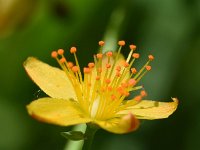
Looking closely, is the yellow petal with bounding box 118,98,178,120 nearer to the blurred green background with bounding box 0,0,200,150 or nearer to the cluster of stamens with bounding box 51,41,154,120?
the cluster of stamens with bounding box 51,41,154,120

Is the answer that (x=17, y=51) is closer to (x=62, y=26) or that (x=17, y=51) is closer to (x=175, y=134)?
(x=62, y=26)

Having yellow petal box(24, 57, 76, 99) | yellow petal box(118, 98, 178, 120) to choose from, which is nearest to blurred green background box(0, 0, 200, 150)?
yellow petal box(24, 57, 76, 99)

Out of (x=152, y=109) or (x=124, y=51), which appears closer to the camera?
(x=152, y=109)

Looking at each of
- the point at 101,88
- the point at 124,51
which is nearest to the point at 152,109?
the point at 101,88

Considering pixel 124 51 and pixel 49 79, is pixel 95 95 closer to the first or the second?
pixel 49 79

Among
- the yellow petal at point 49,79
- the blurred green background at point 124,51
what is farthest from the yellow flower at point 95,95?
the blurred green background at point 124,51

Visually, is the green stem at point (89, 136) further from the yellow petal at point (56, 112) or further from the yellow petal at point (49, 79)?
the yellow petal at point (49, 79)
